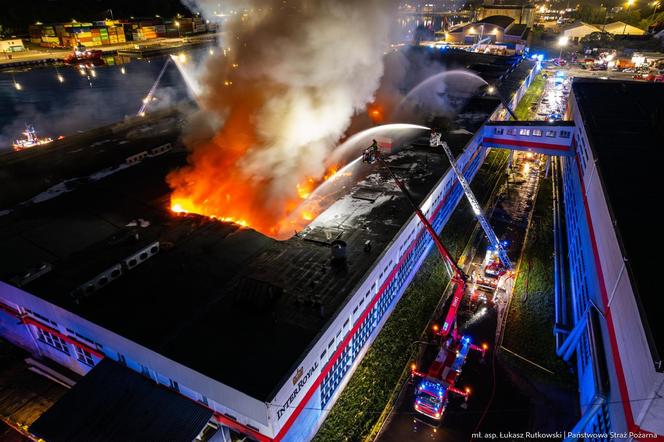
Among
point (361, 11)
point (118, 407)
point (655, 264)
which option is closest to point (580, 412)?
point (655, 264)

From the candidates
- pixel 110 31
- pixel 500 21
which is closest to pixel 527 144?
pixel 500 21

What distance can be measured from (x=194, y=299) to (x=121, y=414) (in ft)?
14.7

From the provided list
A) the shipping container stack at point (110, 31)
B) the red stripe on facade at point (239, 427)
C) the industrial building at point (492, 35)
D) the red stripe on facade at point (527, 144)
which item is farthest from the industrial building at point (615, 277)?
the shipping container stack at point (110, 31)

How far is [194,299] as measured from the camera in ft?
51.3

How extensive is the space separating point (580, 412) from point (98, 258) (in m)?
21.8

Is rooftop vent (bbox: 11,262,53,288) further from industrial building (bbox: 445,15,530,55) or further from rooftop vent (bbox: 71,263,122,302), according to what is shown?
industrial building (bbox: 445,15,530,55)

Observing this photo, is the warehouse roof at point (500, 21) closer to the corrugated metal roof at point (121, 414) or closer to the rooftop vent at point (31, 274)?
the rooftop vent at point (31, 274)

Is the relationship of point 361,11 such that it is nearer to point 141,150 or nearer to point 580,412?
point 141,150

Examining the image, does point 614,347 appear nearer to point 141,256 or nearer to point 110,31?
point 141,256

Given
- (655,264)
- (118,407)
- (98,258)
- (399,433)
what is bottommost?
(399,433)

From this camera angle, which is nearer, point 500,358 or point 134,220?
point 500,358

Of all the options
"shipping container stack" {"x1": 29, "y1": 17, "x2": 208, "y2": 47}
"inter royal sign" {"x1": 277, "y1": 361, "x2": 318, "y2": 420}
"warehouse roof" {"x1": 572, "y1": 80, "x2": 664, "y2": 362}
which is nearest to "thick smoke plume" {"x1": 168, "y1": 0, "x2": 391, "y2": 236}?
"inter royal sign" {"x1": 277, "y1": 361, "x2": 318, "y2": 420}

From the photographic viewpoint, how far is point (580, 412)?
50.5 feet

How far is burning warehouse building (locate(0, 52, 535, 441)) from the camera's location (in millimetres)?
12750
